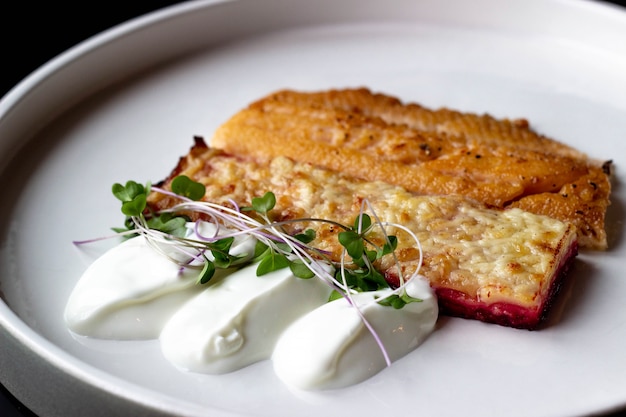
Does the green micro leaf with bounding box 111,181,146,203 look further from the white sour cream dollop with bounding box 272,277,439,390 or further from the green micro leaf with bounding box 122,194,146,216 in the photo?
the white sour cream dollop with bounding box 272,277,439,390

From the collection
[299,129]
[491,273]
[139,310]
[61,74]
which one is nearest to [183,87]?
[61,74]

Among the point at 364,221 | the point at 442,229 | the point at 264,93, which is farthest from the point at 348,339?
the point at 264,93

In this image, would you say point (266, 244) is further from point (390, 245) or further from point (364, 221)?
point (390, 245)

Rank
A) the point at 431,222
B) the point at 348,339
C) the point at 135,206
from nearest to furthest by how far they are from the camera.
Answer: the point at 348,339, the point at 431,222, the point at 135,206

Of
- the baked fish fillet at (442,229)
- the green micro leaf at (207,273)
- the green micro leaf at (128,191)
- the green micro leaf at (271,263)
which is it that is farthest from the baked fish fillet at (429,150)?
the green micro leaf at (207,273)

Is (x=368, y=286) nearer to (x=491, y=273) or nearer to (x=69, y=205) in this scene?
(x=491, y=273)

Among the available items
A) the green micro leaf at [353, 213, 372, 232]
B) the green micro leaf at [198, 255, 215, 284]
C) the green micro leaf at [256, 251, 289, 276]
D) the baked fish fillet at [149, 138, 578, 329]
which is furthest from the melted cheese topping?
the green micro leaf at [198, 255, 215, 284]

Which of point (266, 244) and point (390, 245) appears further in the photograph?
point (266, 244)

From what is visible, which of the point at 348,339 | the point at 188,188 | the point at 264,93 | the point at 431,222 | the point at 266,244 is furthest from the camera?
the point at 264,93
